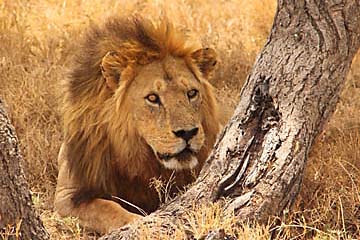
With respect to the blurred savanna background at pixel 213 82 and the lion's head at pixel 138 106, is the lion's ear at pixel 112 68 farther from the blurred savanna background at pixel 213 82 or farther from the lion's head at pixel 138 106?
the blurred savanna background at pixel 213 82

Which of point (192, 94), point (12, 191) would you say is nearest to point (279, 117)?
point (192, 94)

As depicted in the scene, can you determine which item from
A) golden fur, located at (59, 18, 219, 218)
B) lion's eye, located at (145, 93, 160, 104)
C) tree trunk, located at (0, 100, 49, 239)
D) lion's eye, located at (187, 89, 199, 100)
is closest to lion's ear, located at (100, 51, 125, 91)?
golden fur, located at (59, 18, 219, 218)

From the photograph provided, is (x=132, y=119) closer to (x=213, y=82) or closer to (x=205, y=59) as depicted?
(x=205, y=59)

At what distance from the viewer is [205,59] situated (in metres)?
4.95

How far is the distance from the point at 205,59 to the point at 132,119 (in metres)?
0.60

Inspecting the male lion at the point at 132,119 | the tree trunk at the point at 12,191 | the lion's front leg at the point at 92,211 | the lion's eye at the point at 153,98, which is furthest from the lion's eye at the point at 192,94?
the tree trunk at the point at 12,191

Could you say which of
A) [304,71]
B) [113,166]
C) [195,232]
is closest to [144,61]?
[113,166]

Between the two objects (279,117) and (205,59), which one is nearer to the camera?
(279,117)

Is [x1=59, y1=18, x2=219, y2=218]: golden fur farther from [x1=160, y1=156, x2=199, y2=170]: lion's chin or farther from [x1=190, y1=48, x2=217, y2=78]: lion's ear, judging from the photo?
[x1=160, y1=156, x2=199, y2=170]: lion's chin

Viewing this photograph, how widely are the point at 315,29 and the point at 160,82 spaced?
35.0 inches

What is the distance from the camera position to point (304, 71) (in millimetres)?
4289

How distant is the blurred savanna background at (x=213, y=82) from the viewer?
441cm

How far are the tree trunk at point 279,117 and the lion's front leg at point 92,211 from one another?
461mm

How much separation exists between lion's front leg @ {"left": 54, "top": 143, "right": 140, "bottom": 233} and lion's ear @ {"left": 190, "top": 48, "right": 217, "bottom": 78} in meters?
0.93
